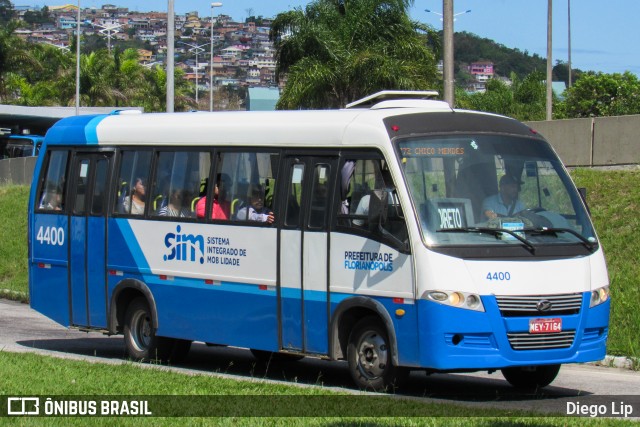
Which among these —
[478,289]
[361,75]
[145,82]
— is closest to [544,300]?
[478,289]

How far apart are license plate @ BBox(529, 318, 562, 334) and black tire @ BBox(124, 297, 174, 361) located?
524 cm

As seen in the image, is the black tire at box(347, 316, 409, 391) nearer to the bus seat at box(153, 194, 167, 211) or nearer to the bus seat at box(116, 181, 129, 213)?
the bus seat at box(153, 194, 167, 211)

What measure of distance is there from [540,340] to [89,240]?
6.50m

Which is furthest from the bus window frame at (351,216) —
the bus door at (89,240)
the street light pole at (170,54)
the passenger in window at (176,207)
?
the street light pole at (170,54)

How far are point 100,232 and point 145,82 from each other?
221ft

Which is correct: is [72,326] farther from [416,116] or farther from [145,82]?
[145,82]

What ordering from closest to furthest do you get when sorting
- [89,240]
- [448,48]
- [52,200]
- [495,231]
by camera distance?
[495,231] → [89,240] → [52,200] → [448,48]

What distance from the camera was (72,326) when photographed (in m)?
15.7

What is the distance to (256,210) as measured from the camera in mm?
13148

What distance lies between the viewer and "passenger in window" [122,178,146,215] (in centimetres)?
1473

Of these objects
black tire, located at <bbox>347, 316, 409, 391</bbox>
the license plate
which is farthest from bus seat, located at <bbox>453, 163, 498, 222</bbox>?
black tire, located at <bbox>347, 316, 409, 391</bbox>

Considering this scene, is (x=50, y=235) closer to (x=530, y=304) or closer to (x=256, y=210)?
(x=256, y=210)

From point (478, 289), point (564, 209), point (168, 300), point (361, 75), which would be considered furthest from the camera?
point (361, 75)

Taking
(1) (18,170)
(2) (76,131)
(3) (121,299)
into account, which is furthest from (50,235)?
(1) (18,170)
